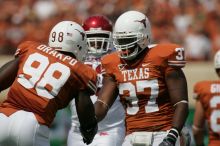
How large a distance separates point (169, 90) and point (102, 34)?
67.1 inches

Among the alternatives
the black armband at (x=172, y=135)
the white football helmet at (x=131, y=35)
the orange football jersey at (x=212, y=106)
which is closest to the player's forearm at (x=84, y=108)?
the black armband at (x=172, y=135)

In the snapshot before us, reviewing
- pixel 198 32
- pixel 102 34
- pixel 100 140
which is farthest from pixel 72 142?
pixel 198 32

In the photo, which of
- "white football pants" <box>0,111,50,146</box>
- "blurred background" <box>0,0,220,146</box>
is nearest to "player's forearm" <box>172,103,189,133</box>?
"white football pants" <box>0,111,50,146</box>

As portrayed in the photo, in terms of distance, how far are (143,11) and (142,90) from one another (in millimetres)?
5694

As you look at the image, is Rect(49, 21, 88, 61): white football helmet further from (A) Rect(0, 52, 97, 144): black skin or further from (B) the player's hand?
(B) the player's hand

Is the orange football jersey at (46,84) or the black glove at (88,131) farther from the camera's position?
the black glove at (88,131)

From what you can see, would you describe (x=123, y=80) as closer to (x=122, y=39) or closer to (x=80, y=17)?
(x=122, y=39)

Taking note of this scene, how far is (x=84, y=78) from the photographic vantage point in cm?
467

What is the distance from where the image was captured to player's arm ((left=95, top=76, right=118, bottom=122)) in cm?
545

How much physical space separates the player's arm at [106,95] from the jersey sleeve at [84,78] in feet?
2.42

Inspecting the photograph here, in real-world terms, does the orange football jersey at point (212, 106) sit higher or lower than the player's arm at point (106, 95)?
lower

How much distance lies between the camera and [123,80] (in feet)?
17.4

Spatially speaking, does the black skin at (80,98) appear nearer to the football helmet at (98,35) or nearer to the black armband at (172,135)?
the black armband at (172,135)

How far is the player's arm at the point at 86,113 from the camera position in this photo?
15.5 feet
